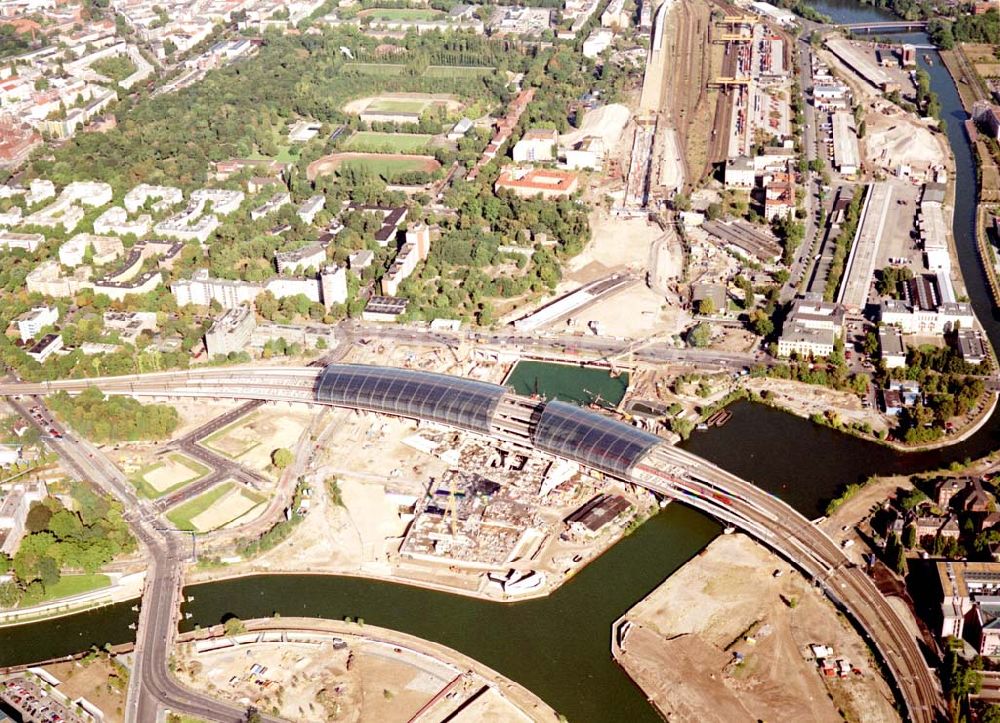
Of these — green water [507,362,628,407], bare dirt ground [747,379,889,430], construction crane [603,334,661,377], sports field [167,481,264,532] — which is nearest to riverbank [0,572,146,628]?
sports field [167,481,264,532]

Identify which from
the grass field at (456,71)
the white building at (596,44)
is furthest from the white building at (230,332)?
the white building at (596,44)

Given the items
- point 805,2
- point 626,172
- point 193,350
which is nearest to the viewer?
point 193,350

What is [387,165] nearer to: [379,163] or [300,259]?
[379,163]

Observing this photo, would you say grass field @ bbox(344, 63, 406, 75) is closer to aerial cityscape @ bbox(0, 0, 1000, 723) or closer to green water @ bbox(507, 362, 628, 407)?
aerial cityscape @ bbox(0, 0, 1000, 723)

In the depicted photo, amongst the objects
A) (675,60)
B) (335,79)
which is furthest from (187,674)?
(675,60)

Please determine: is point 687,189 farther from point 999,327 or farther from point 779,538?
point 779,538

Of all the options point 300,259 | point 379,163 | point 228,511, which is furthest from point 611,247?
point 228,511
